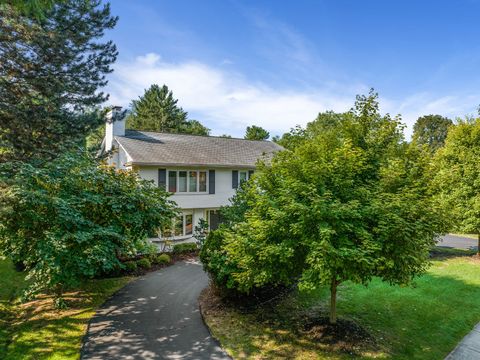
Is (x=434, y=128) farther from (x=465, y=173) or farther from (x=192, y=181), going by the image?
(x=192, y=181)

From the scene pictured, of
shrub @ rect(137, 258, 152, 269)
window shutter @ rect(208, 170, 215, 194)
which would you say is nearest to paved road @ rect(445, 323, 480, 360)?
shrub @ rect(137, 258, 152, 269)

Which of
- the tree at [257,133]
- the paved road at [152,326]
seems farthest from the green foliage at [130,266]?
the tree at [257,133]

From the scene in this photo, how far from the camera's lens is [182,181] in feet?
61.7

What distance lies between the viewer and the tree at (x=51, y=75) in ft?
34.5

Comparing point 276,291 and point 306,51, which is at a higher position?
point 306,51

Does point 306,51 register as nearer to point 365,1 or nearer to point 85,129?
point 365,1

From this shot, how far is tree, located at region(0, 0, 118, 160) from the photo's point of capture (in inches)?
414

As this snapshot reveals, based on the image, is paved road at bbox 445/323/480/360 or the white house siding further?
the white house siding

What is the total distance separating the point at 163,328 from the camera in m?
8.39

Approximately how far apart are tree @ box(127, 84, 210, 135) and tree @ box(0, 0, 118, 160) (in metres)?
36.5

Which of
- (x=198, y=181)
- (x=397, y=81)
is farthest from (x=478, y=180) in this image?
(x=198, y=181)

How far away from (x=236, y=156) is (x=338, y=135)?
552 inches

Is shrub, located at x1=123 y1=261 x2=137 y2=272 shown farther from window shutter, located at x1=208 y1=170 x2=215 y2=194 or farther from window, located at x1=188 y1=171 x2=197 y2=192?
window shutter, located at x1=208 y1=170 x2=215 y2=194

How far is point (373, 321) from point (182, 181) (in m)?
13.3
